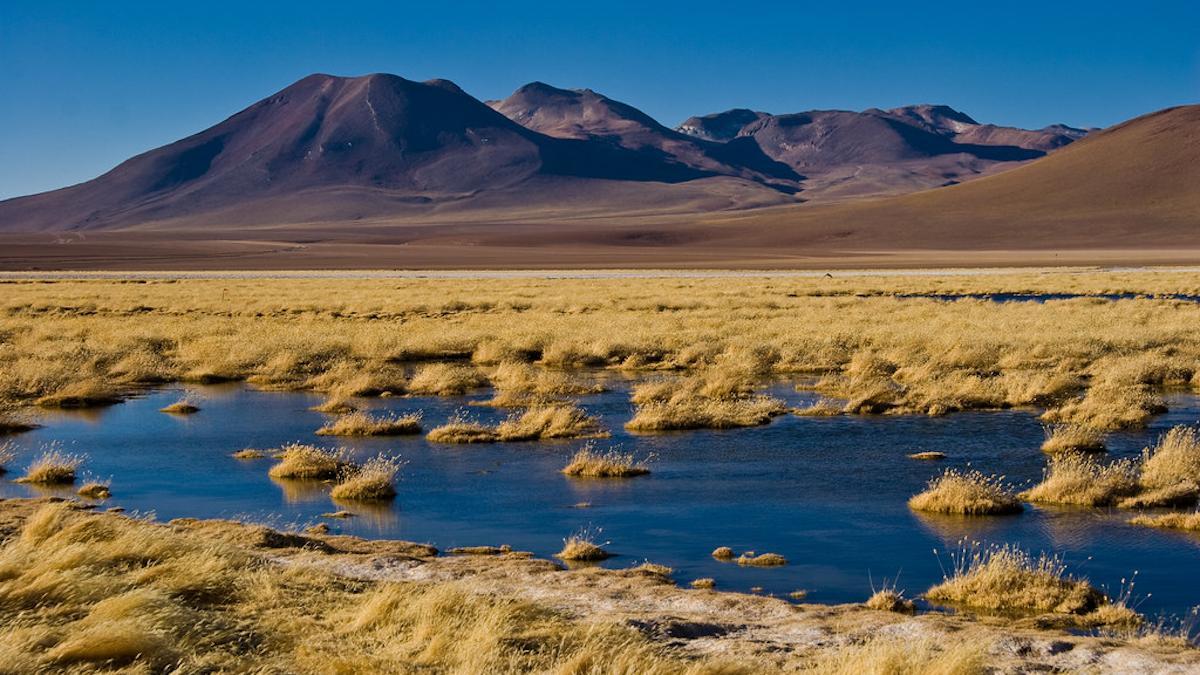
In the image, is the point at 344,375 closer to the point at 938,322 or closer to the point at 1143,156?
the point at 938,322

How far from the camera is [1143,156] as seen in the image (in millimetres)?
179125

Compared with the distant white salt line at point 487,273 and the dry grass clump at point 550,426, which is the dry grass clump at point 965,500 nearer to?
the dry grass clump at point 550,426

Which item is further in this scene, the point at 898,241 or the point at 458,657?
the point at 898,241

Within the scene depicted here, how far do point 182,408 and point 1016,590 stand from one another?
61.3 feet

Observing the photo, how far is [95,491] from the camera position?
54.3ft

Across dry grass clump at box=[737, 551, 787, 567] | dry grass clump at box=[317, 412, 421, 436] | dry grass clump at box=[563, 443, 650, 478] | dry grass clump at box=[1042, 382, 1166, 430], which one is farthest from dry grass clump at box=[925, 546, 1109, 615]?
dry grass clump at box=[317, 412, 421, 436]

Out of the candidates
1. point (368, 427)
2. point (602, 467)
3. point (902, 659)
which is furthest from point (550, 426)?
point (902, 659)

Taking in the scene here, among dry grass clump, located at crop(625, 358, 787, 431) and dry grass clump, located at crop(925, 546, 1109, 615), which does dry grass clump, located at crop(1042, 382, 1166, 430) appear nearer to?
dry grass clump, located at crop(625, 358, 787, 431)

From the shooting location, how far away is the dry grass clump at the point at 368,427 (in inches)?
854

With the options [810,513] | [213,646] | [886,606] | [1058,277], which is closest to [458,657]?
[213,646]

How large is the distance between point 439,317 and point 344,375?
17470 mm

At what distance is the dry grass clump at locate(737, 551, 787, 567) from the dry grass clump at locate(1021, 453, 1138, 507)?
4.46 meters

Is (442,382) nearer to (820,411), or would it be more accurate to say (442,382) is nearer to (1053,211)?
(820,411)

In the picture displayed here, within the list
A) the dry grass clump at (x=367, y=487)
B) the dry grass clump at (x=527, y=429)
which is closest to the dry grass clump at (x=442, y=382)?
the dry grass clump at (x=527, y=429)
